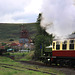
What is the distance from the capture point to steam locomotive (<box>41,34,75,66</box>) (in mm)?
15080

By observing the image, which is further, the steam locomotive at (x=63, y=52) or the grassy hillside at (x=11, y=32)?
the grassy hillside at (x=11, y=32)

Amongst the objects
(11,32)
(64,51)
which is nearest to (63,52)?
(64,51)

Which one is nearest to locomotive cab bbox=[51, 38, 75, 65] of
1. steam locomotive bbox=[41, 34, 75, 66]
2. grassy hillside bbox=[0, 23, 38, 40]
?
steam locomotive bbox=[41, 34, 75, 66]

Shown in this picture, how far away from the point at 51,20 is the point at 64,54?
4.00 m

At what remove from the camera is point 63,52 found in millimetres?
15984

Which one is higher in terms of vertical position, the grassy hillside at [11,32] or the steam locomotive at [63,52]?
the grassy hillside at [11,32]

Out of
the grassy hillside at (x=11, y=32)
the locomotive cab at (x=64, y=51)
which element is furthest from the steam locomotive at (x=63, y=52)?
the grassy hillside at (x=11, y=32)

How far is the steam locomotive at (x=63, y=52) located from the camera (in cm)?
1508

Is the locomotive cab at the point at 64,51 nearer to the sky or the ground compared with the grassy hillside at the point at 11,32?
nearer to the ground

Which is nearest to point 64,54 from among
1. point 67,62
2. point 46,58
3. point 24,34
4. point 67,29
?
point 67,62

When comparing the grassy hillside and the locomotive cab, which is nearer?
the locomotive cab

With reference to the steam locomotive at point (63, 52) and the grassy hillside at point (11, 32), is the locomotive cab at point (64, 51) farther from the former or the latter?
the grassy hillside at point (11, 32)

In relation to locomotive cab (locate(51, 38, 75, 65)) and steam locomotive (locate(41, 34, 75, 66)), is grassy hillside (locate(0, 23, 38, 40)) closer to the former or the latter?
steam locomotive (locate(41, 34, 75, 66))

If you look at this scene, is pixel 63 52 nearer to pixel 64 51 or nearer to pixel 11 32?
pixel 64 51
